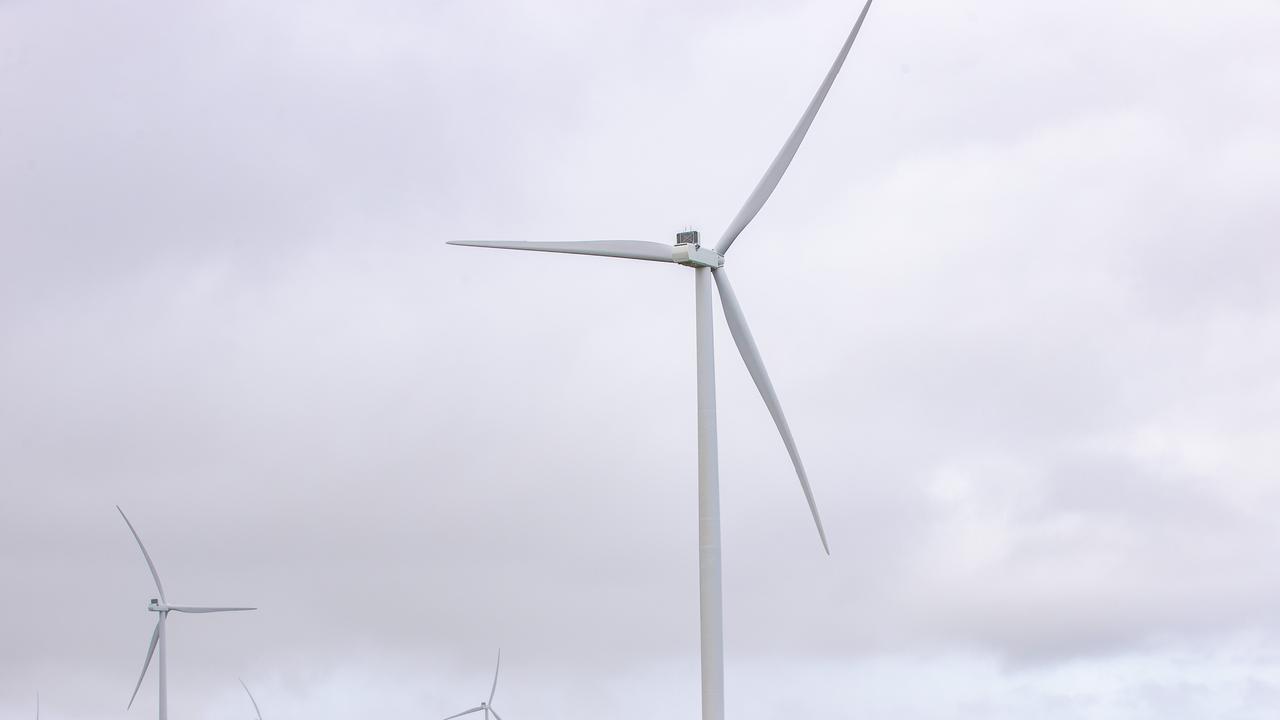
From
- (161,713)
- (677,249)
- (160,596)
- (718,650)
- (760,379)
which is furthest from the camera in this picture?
(160,596)

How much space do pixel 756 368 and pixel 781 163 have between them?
23.0ft

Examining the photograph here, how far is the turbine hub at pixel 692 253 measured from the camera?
51344 millimetres

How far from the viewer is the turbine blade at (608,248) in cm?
5231

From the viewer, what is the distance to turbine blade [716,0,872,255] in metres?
52.8

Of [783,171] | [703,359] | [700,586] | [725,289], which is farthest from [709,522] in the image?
[783,171]

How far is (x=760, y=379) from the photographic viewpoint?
55281 mm

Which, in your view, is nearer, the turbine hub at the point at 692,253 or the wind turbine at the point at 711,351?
the wind turbine at the point at 711,351

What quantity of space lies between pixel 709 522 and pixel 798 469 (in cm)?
637

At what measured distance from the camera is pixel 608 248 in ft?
176

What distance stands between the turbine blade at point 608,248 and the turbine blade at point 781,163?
1.86 metres

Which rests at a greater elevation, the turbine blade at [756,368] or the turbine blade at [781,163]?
the turbine blade at [781,163]

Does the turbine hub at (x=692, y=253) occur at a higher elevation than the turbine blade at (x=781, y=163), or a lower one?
lower

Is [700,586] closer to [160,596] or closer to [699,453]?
[699,453]

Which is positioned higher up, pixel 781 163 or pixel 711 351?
pixel 781 163
